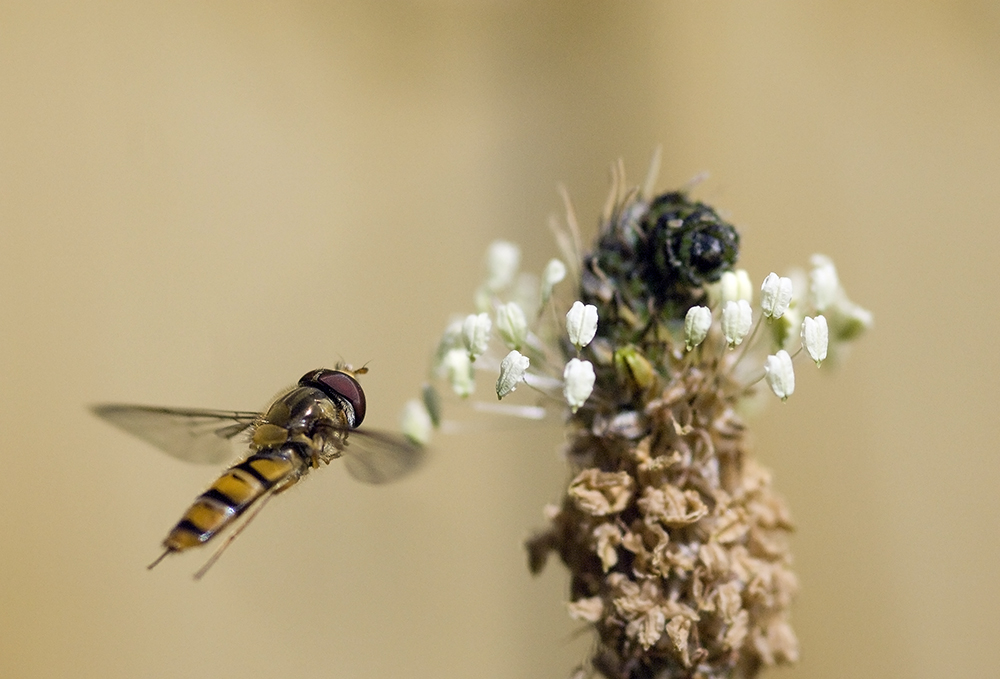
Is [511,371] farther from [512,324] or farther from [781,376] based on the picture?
[781,376]

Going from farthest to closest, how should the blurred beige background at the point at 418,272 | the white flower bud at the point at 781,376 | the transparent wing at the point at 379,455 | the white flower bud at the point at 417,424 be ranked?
the blurred beige background at the point at 418,272 < the white flower bud at the point at 417,424 < the white flower bud at the point at 781,376 < the transparent wing at the point at 379,455

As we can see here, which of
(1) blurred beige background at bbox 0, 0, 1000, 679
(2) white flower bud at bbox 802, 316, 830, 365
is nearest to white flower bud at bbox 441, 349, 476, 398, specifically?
(2) white flower bud at bbox 802, 316, 830, 365

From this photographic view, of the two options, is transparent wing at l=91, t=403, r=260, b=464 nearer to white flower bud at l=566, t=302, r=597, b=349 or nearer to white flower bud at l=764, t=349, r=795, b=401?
white flower bud at l=566, t=302, r=597, b=349

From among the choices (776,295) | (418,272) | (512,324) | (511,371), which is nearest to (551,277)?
(512,324)

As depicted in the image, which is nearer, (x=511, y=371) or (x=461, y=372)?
(x=511, y=371)

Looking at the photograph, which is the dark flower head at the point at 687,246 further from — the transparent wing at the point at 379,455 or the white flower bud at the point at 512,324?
the transparent wing at the point at 379,455

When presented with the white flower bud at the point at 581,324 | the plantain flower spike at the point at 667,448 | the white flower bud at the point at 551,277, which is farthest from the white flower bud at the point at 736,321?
the white flower bud at the point at 551,277

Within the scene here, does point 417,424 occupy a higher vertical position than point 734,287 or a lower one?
lower
